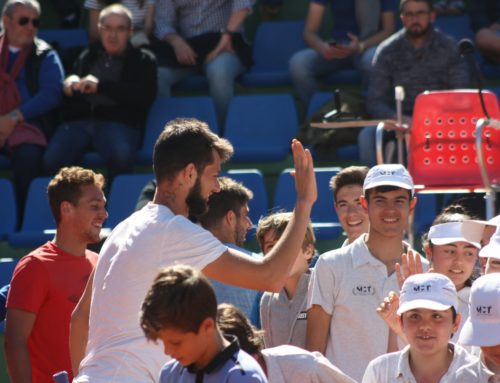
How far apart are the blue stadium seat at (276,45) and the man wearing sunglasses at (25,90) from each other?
1786mm

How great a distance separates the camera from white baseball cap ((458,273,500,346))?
4082 millimetres

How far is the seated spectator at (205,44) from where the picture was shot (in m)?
9.44

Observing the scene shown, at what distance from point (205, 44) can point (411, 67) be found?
1.88m

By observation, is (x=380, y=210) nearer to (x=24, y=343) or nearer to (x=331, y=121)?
(x=24, y=343)

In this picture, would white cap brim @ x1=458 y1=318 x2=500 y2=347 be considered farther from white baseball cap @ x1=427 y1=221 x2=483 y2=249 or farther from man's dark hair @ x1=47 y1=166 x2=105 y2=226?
man's dark hair @ x1=47 y1=166 x2=105 y2=226

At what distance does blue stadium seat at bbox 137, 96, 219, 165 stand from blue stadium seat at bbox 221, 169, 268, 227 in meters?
0.92

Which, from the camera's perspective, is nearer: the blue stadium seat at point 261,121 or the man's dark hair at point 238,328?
the man's dark hair at point 238,328

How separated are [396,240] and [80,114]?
171 inches

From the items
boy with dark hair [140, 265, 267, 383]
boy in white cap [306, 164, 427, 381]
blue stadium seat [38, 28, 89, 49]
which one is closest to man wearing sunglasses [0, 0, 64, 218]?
blue stadium seat [38, 28, 89, 49]

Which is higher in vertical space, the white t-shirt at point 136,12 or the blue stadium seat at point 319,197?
the white t-shirt at point 136,12

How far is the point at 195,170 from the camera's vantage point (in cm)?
416

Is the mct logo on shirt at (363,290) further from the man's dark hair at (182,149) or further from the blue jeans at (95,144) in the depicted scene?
the blue jeans at (95,144)

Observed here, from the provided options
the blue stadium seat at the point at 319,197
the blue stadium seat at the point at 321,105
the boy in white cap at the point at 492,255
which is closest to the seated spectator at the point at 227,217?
the boy in white cap at the point at 492,255

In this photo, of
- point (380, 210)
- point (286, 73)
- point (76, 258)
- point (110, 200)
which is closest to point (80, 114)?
point (110, 200)
